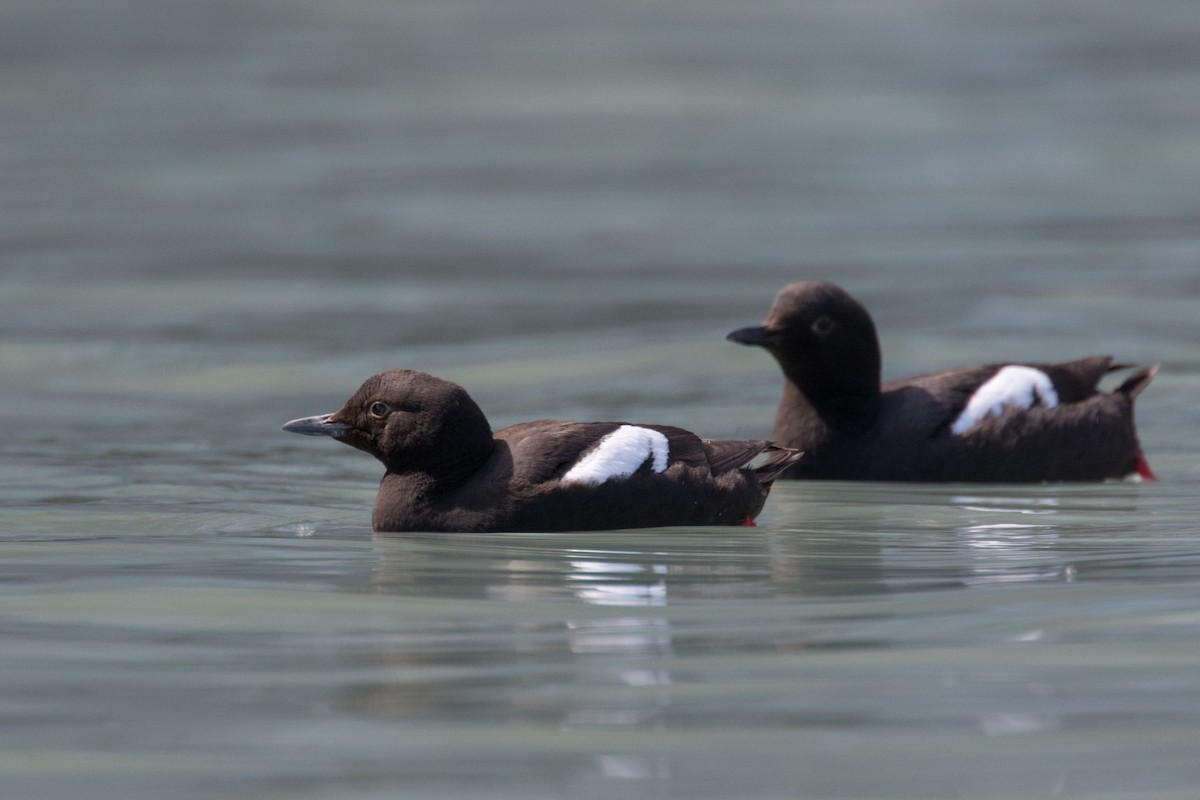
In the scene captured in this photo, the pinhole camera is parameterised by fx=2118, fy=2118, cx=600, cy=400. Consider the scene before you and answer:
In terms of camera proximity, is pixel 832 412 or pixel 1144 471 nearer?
pixel 832 412

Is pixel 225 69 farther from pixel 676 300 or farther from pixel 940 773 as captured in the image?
pixel 940 773

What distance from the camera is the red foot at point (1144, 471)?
1024 cm

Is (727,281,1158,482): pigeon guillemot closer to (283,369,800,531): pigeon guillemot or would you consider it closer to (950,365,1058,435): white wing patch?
(950,365,1058,435): white wing patch

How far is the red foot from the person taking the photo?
10.2 meters

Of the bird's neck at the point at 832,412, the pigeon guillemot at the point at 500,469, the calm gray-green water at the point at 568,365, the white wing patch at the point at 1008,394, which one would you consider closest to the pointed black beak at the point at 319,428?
the pigeon guillemot at the point at 500,469

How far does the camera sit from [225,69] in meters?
26.0

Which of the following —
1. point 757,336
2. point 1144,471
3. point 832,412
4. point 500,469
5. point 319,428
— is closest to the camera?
point 500,469

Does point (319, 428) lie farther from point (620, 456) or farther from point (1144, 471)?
point (1144, 471)

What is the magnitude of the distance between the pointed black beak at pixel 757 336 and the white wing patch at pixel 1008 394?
948 mm

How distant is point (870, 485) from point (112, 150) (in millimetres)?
13853

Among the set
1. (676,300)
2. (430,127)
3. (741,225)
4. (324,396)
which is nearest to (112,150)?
(430,127)

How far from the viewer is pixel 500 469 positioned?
800 cm

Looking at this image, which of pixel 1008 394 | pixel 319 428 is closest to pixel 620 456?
pixel 319 428

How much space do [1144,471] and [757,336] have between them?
2.03m
